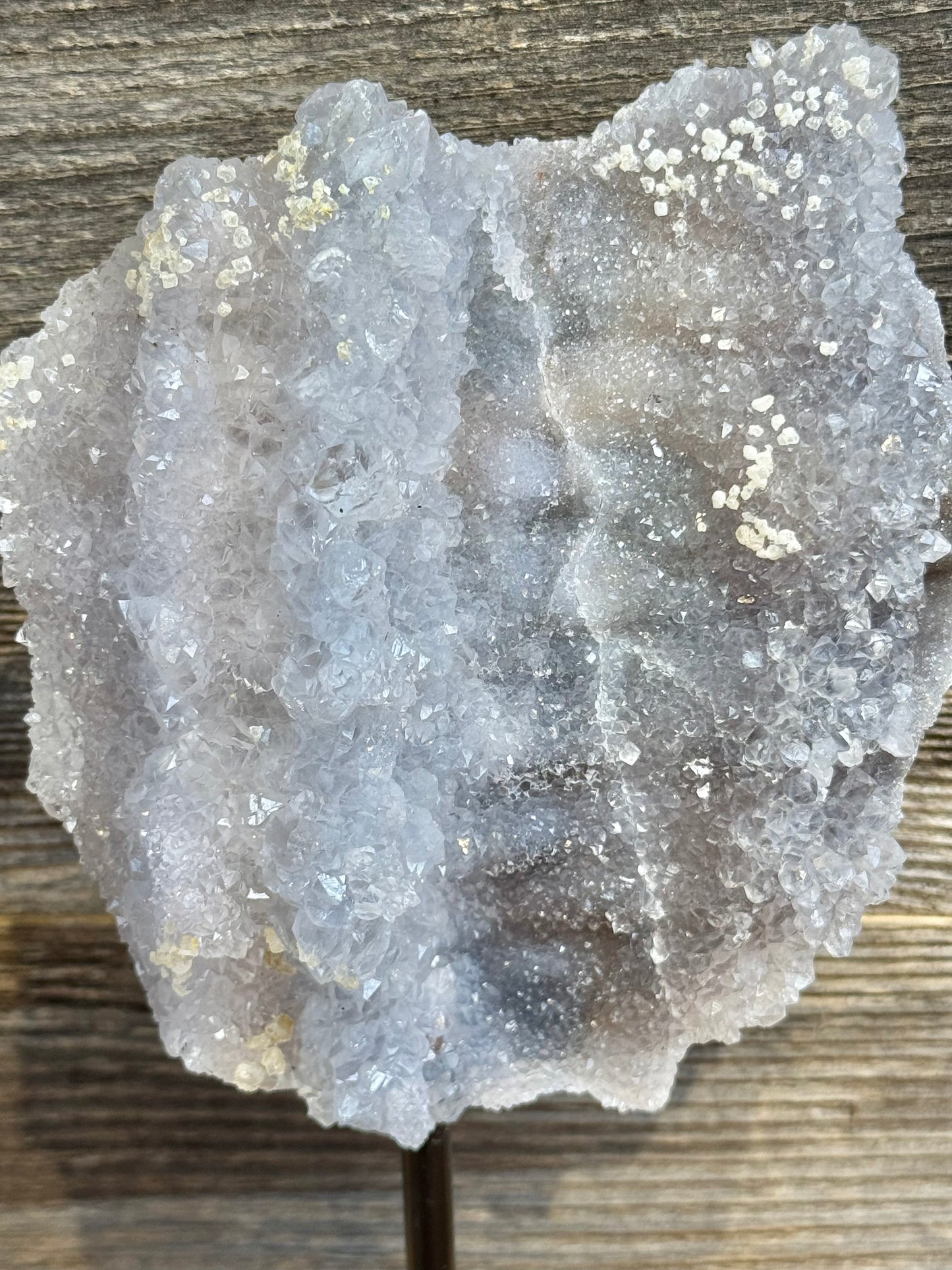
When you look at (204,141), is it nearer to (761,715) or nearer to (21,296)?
(21,296)

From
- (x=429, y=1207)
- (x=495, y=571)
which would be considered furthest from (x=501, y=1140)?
(x=495, y=571)

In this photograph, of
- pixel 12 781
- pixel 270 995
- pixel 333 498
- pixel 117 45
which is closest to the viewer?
pixel 333 498

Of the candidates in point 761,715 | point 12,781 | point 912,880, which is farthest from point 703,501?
point 12,781

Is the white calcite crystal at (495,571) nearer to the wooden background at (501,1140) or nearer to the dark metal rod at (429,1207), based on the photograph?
the dark metal rod at (429,1207)

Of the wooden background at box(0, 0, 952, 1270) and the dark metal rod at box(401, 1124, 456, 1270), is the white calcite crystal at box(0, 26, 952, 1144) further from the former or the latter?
the wooden background at box(0, 0, 952, 1270)

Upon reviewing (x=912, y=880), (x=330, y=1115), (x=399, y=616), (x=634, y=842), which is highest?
(x=399, y=616)
